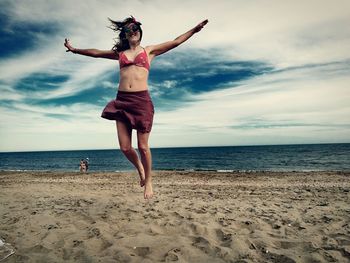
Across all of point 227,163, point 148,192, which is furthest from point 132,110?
point 227,163

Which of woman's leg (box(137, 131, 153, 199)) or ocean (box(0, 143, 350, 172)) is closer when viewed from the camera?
woman's leg (box(137, 131, 153, 199))

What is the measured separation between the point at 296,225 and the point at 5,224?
5.45 m

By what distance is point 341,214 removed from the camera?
255 inches

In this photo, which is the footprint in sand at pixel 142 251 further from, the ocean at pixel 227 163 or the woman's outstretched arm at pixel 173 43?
the ocean at pixel 227 163

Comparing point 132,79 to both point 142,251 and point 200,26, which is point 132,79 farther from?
point 142,251

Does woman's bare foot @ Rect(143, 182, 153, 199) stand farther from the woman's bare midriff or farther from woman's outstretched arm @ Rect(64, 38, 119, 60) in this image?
woman's outstretched arm @ Rect(64, 38, 119, 60)

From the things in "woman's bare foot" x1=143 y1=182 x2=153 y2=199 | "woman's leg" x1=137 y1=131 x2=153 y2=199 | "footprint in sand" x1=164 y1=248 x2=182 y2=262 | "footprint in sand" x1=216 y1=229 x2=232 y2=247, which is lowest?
"footprint in sand" x1=216 y1=229 x2=232 y2=247

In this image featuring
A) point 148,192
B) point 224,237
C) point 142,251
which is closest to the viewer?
point 142,251

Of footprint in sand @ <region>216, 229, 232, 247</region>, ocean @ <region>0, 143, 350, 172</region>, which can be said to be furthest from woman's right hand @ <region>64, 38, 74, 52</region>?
ocean @ <region>0, 143, 350, 172</region>

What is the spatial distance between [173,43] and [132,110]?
115 centimetres

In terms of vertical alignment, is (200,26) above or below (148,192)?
above

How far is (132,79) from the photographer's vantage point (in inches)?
165

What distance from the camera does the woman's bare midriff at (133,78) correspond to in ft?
13.8

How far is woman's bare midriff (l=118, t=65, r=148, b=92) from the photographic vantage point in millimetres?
4195
